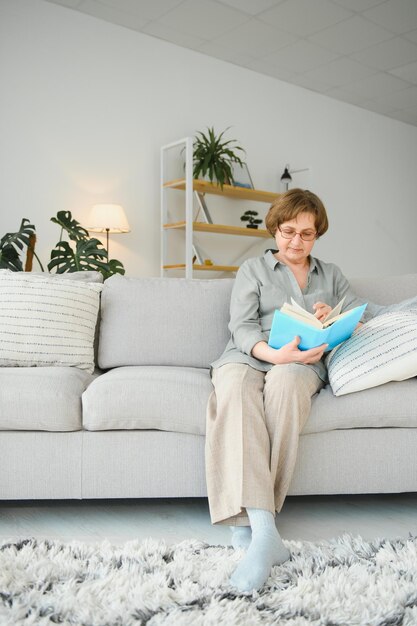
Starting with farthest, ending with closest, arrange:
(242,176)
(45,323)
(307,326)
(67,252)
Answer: (242,176)
(67,252)
(45,323)
(307,326)

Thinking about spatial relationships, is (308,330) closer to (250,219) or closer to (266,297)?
(266,297)

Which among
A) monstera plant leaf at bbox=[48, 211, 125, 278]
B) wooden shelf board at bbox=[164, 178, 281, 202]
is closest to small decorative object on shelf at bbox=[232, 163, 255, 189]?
wooden shelf board at bbox=[164, 178, 281, 202]

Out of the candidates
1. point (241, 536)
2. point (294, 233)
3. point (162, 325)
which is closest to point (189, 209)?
point (162, 325)

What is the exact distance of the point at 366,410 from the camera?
Answer: 5.92 ft

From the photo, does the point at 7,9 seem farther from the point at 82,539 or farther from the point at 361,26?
the point at 82,539

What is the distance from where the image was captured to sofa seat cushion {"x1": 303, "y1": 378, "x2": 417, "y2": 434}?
1788mm

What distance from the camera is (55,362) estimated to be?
6.97 feet

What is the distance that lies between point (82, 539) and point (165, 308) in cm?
94

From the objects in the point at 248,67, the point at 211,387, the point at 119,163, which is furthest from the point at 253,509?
the point at 248,67

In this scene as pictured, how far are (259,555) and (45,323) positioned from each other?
1.15 m

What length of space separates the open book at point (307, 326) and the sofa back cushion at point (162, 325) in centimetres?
53

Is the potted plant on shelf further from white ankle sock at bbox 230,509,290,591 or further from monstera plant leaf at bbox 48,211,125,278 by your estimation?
white ankle sock at bbox 230,509,290,591

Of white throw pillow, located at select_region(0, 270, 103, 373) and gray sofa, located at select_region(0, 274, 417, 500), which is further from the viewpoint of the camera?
white throw pillow, located at select_region(0, 270, 103, 373)

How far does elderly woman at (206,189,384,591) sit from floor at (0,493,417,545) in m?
0.18
